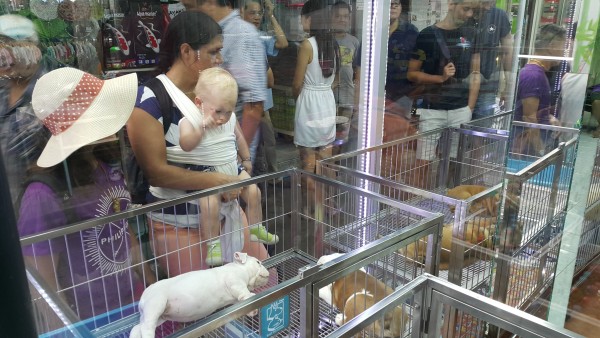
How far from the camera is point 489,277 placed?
1498 millimetres

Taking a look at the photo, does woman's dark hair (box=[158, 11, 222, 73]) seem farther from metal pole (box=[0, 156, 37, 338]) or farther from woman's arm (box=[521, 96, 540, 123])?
woman's arm (box=[521, 96, 540, 123])

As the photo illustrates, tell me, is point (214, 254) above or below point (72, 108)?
below

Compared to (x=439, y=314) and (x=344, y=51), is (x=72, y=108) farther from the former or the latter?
(x=344, y=51)

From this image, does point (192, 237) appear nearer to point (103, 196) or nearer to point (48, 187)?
point (103, 196)

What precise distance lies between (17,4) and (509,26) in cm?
218

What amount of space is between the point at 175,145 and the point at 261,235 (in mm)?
399

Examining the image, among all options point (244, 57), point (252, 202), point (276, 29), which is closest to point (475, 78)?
point (276, 29)

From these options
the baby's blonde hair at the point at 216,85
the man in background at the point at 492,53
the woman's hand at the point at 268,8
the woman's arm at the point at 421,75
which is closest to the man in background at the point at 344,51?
the woman's arm at the point at 421,75

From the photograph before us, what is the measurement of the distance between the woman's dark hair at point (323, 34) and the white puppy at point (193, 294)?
3.68ft

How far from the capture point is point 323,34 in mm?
1956

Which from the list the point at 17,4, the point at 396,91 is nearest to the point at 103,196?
the point at 17,4

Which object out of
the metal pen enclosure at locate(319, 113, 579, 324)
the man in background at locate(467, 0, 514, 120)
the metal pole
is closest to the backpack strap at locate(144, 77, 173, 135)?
the metal pen enclosure at locate(319, 113, 579, 324)

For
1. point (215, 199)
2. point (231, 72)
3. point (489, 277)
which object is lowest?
point (489, 277)

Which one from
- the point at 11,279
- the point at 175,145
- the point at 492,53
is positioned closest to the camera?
the point at 11,279
